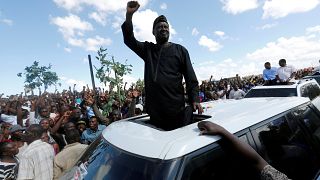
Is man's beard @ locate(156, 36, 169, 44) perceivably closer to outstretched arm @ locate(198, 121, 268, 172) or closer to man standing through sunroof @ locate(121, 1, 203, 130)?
man standing through sunroof @ locate(121, 1, 203, 130)

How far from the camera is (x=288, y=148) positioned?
2633 mm

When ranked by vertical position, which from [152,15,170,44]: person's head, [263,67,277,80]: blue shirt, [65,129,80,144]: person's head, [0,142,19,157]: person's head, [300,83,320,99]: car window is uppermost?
[152,15,170,44]: person's head

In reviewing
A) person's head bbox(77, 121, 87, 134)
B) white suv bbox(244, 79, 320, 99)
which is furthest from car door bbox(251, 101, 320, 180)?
white suv bbox(244, 79, 320, 99)

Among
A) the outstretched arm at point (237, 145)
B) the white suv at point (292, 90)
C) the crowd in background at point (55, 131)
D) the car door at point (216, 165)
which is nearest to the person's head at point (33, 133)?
the crowd in background at point (55, 131)

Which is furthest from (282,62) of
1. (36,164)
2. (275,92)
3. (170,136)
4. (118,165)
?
(118,165)

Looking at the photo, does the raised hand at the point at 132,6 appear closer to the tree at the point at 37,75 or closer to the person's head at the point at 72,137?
the person's head at the point at 72,137

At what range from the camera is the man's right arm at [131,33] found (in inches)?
118

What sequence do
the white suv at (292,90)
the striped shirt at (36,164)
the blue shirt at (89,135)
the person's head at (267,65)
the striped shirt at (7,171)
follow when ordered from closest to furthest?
the striped shirt at (36,164), the striped shirt at (7,171), the blue shirt at (89,135), the white suv at (292,90), the person's head at (267,65)

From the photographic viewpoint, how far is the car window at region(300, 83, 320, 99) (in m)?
8.55

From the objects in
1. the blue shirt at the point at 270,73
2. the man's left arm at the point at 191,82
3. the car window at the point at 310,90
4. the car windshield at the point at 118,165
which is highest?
the blue shirt at the point at 270,73

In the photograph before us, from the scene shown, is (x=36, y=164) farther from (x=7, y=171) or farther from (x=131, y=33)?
(x=131, y=33)

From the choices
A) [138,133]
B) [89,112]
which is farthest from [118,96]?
[138,133]

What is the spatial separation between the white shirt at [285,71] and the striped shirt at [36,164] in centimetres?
960

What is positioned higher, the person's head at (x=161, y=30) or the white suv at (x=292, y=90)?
the person's head at (x=161, y=30)
